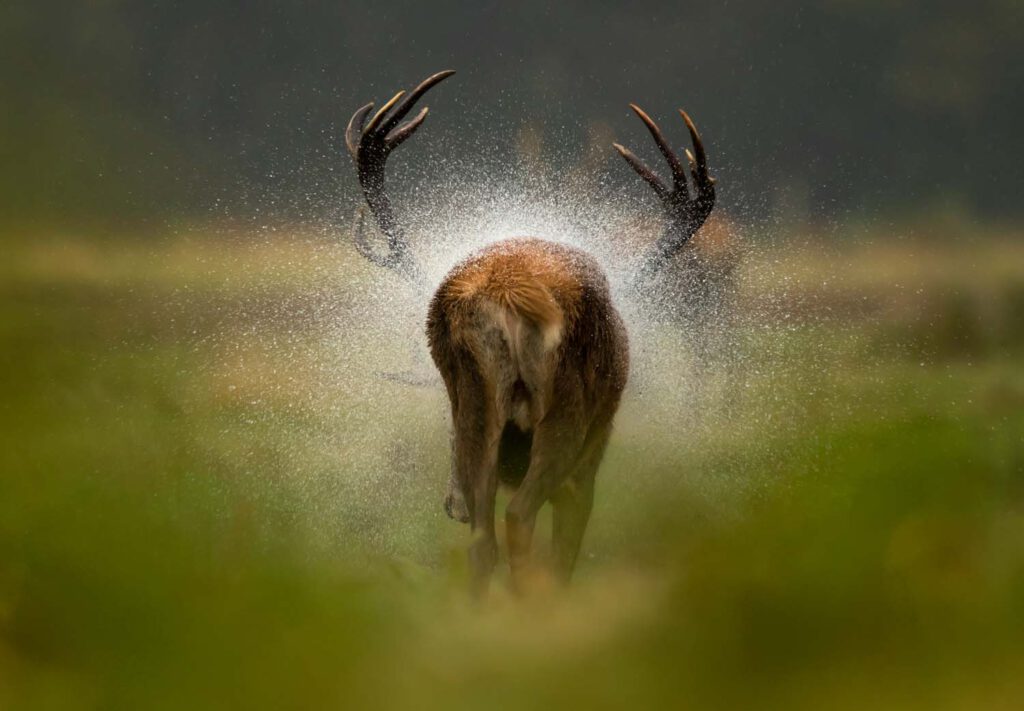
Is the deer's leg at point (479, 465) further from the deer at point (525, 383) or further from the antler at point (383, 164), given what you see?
the antler at point (383, 164)

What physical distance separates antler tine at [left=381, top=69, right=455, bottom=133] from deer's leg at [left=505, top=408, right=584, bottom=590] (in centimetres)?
139

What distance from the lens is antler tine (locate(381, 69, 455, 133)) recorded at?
4.40m

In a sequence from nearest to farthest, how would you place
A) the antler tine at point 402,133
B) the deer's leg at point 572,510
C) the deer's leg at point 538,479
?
1. the deer's leg at point 538,479
2. the deer's leg at point 572,510
3. the antler tine at point 402,133

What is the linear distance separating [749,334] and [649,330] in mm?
865

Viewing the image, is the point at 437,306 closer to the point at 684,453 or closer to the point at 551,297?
the point at 551,297

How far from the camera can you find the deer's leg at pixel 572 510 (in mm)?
4309

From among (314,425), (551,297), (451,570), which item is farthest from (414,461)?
(451,570)

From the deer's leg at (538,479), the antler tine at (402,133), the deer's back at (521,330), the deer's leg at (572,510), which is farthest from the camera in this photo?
the antler tine at (402,133)

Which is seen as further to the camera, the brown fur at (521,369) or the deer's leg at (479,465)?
the deer's leg at (479,465)

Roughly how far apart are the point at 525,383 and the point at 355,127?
166 cm

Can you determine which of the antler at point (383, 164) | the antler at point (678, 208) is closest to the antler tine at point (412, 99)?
the antler at point (383, 164)

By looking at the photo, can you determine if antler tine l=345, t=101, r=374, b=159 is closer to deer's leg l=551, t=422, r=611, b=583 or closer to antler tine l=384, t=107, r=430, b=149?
antler tine l=384, t=107, r=430, b=149

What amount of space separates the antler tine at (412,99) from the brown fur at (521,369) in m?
0.77

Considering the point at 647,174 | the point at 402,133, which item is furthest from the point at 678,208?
the point at 402,133
